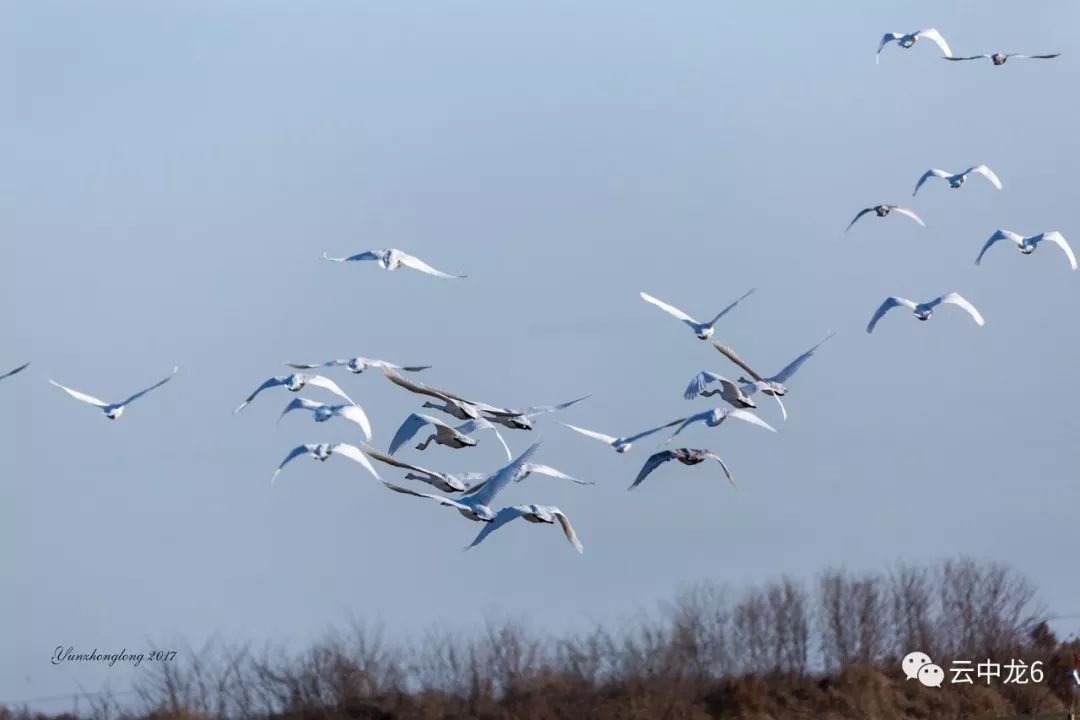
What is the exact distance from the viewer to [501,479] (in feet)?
92.0

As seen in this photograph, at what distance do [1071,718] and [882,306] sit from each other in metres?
11.7

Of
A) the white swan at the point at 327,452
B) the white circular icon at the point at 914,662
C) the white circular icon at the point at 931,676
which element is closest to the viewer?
the white swan at the point at 327,452

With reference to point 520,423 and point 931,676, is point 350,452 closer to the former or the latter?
point 520,423

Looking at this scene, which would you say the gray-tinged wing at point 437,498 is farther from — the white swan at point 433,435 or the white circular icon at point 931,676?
the white circular icon at point 931,676

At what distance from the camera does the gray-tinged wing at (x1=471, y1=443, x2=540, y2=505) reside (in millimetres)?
27781

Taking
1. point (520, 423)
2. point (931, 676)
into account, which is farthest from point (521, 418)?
point (931, 676)

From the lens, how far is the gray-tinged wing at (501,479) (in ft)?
91.1

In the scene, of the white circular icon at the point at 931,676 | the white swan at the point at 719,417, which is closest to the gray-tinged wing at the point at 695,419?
the white swan at the point at 719,417

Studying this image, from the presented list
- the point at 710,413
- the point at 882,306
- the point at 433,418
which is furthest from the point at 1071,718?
the point at 433,418

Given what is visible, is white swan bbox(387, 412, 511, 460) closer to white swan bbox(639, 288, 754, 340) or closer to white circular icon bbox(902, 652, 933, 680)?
white swan bbox(639, 288, 754, 340)

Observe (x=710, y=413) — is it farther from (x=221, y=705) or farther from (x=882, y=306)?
(x=221, y=705)

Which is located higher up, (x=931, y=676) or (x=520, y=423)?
(x=520, y=423)

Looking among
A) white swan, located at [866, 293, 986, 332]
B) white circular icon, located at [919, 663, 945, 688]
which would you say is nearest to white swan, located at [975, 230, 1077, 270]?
white swan, located at [866, 293, 986, 332]

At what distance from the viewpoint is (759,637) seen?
207ft
